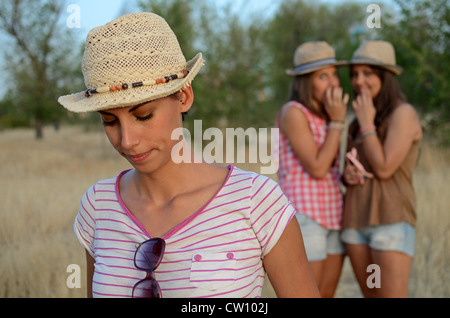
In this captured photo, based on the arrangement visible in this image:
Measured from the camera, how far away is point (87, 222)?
1806 millimetres

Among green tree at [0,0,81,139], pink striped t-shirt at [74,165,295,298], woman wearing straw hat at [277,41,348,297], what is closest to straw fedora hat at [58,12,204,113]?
pink striped t-shirt at [74,165,295,298]

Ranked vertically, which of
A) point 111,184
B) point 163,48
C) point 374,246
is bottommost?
point 374,246

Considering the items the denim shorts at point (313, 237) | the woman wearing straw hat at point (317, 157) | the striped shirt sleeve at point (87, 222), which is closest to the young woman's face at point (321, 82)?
A: the woman wearing straw hat at point (317, 157)

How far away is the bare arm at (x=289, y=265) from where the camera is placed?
1.61 metres

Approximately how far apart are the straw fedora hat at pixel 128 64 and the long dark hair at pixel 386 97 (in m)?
1.87

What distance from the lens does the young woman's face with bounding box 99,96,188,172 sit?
5.12 ft

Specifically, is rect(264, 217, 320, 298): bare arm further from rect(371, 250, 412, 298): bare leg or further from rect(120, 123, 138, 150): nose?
rect(371, 250, 412, 298): bare leg

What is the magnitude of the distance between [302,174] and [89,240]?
5.17 feet

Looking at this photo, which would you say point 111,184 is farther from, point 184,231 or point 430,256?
point 430,256

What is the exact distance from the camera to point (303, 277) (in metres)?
1.65

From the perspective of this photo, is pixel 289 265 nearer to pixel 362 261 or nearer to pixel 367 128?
pixel 362 261

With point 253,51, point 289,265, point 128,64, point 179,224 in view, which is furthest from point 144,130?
point 253,51

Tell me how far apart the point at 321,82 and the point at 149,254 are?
6.60ft
